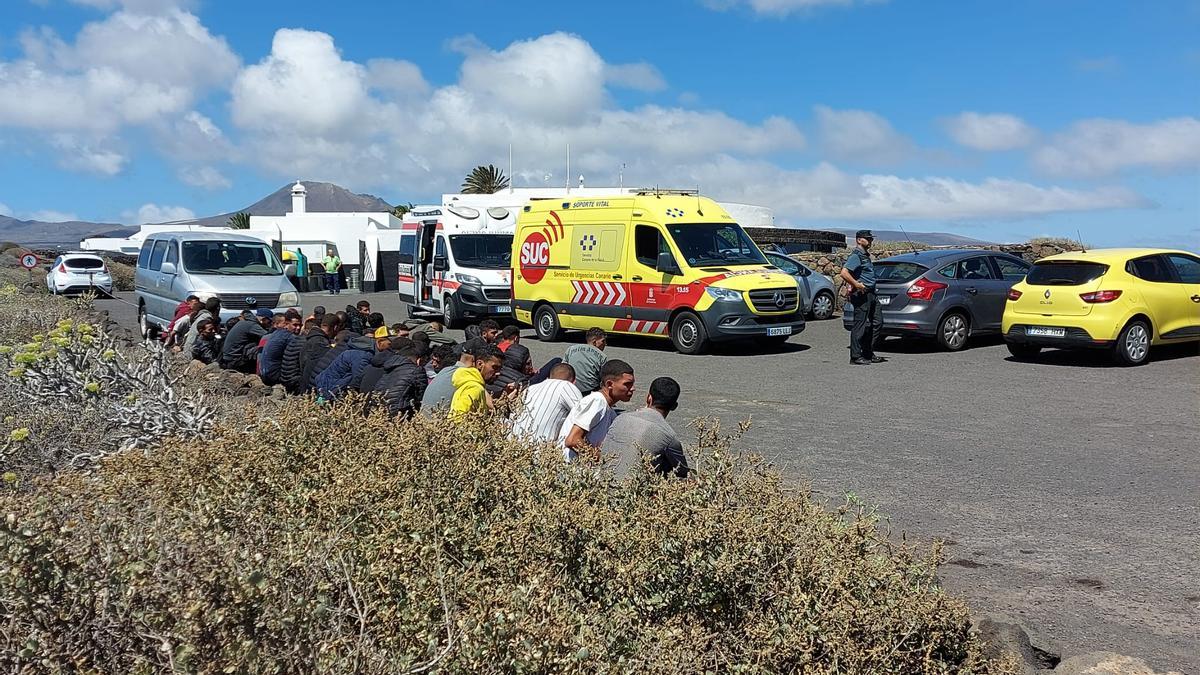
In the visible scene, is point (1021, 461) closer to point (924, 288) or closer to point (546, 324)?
point (924, 288)

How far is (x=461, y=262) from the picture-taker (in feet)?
71.6

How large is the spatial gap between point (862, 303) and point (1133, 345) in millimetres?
3612

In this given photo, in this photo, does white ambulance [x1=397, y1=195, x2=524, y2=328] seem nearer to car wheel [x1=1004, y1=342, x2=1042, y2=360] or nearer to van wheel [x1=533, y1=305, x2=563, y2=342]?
van wheel [x1=533, y1=305, x2=563, y2=342]

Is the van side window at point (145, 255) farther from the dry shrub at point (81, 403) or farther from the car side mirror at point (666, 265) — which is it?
the dry shrub at point (81, 403)

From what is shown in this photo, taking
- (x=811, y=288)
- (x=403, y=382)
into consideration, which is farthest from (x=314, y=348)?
(x=811, y=288)

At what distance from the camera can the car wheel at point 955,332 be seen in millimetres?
16094

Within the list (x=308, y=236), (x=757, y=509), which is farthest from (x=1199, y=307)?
(x=308, y=236)

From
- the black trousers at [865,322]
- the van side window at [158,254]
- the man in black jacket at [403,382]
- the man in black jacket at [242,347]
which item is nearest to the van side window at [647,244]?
the black trousers at [865,322]

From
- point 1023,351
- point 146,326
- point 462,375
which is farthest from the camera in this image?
point 146,326

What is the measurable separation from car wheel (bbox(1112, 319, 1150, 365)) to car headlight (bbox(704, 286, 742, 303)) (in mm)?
5331

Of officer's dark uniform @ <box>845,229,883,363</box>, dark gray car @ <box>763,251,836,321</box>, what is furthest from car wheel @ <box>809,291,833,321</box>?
officer's dark uniform @ <box>845,229,883,363</box>

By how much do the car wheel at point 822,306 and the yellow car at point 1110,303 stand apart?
7691 millimetres

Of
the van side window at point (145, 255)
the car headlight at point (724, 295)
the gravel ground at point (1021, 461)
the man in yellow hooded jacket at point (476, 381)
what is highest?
the van side window at point (145, 255)

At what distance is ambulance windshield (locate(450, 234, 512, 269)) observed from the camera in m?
21.9
